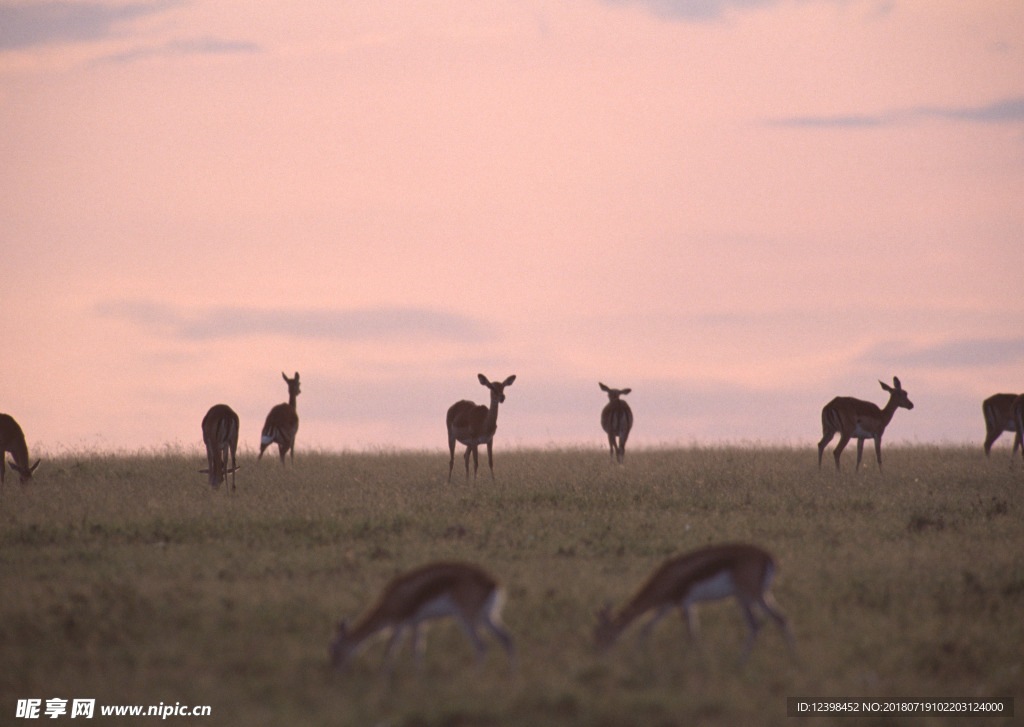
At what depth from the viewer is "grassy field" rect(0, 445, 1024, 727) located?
8.17 m

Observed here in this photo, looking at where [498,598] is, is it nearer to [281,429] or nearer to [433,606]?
[433,606]

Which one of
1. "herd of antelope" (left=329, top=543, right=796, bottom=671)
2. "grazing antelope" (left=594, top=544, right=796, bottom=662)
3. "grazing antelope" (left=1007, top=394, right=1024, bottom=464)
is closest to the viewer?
"herd of antelope" (left=329, top=543, right=796, bottom=671)

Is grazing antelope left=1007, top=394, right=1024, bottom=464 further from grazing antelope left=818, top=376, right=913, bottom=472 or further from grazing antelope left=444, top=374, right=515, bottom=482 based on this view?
grazing antelope left=444, top=374, right=515, bottom=482

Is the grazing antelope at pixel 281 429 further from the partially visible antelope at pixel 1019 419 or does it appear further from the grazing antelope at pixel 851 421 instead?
the partially visible antelope at pixel 1019 419

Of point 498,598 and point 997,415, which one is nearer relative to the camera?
point 498,598

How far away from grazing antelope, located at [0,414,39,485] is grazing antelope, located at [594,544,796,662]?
15.2 meters

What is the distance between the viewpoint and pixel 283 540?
47.3 ft

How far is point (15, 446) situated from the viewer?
21.4m

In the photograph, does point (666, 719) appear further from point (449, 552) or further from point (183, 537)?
point (183, 537)

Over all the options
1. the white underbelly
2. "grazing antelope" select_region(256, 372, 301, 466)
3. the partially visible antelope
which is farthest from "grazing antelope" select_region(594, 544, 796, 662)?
the partially visible antelope

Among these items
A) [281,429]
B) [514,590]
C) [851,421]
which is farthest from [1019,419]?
[514,590]

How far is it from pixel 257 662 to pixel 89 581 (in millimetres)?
3893

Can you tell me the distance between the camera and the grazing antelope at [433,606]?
823 cm

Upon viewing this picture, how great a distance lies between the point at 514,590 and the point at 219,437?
38.8 ft
